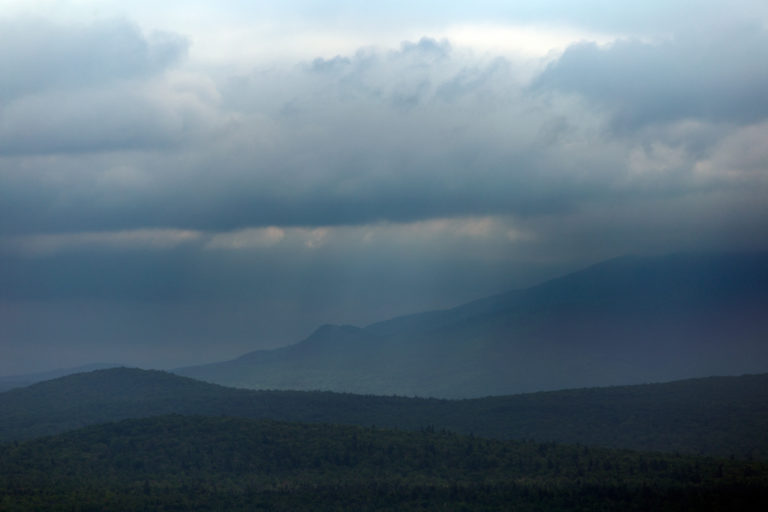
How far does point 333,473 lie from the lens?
7831cm

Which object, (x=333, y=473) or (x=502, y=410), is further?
(x=502, y=410)

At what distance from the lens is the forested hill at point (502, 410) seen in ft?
328

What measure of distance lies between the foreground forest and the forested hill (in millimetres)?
23951

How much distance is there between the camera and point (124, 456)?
8550 centimetres

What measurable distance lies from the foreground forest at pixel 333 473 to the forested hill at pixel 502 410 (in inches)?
943

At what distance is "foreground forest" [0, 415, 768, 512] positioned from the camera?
6072cm

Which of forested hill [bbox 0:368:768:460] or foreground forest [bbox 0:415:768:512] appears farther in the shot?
forested hill [bbox 0:368:768:460]

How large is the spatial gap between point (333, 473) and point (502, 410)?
48054 millimetres

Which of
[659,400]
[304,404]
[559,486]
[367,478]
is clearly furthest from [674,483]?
[304,404]

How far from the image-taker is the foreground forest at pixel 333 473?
60.7 meters

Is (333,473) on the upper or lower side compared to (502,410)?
lower

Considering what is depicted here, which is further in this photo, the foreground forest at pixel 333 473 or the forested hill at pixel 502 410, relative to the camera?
the forested hill at pixel 502 410

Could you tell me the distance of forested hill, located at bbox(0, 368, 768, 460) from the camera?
328ft

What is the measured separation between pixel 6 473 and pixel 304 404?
182 feet
